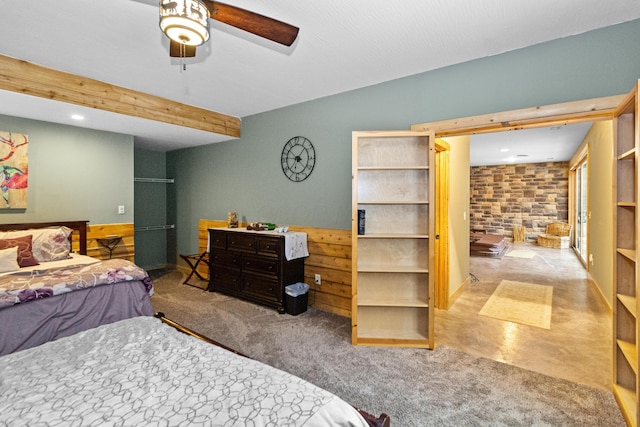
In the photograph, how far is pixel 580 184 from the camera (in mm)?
7543

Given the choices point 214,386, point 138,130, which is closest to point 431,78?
point 214,386

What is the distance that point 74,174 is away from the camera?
4.15m

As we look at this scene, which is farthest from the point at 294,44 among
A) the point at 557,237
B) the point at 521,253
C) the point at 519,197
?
the point at 519,197

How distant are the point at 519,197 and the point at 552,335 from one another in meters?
7.46

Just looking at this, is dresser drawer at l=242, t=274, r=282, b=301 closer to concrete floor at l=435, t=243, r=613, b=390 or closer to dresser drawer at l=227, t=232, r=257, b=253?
dresser drawer at l=227, t=232, r=257, b=253

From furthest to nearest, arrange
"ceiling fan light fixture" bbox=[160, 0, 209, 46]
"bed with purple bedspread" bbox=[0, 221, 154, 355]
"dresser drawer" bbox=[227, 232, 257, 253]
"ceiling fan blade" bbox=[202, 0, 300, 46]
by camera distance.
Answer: "dresser drawer" bbox=[227, 232, 257, 253] → "bed with purple bedspread" bbox=[0, 221, 154, 355] → "ceiling fan blade" bbox=[202, 0, 300, 46] → "ceiling fan light fixture" bbox=[160, 0, 209, 46]

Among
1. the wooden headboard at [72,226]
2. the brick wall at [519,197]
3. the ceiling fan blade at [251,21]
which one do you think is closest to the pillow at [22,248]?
the wooden headboard at [72,226]

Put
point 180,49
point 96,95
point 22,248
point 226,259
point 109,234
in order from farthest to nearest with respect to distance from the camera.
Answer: point 109,234
point 226,259
point 96,95
point 22,248
point 180,49

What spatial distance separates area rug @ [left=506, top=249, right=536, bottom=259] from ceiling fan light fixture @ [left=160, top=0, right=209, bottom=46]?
25.7 feet

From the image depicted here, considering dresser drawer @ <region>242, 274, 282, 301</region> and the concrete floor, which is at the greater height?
dresser drawer @ <region>242, 274, 282, 301</region>

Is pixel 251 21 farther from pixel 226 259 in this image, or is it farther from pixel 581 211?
pixel 581 211

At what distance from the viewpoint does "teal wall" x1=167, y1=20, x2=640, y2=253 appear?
92.4 inches

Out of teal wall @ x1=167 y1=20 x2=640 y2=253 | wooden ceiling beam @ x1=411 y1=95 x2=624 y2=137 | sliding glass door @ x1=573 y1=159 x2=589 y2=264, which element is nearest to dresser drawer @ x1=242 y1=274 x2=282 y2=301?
teal wall @ x1=167 y1=20 x2=640 y2=253

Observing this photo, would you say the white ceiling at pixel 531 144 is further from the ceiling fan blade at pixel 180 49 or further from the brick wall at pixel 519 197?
the ceiling fan blade at pixel 180 49
